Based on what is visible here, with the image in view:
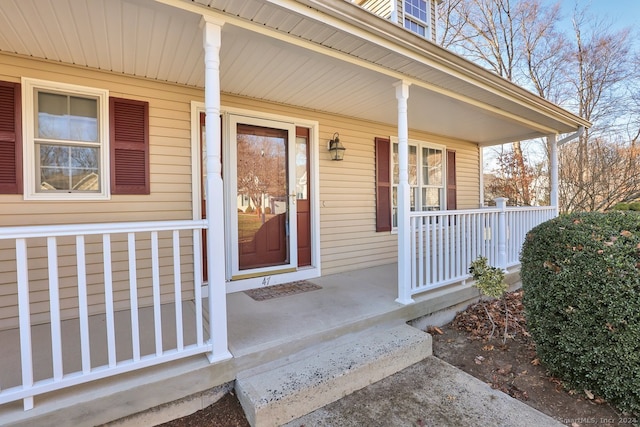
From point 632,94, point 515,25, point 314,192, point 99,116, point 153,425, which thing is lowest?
point 153,425

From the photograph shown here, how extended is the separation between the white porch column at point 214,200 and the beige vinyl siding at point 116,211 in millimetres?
1433

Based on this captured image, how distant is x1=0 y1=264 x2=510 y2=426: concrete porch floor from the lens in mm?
1666

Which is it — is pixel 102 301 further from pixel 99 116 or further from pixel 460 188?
pixel 460 188

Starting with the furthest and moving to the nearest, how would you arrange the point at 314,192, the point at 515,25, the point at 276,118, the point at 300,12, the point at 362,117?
the point at 515,25 < the point at 362,117 < the point at 314,192 < the point at 276,118 < the point at 300,12

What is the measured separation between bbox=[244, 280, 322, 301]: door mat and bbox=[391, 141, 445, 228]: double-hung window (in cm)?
218

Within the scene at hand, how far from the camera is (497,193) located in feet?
33.7

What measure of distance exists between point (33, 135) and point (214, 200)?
1928 millimetres

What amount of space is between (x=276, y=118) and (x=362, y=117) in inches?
54.2

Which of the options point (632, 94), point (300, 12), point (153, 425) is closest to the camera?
point (153, 425)

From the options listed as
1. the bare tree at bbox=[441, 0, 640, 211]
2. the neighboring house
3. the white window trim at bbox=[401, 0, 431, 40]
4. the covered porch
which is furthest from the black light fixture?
the bare tree at bbox=[441, 0, 640, 211]

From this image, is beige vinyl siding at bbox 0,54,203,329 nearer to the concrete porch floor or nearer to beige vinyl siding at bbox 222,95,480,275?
the concrete porch floor

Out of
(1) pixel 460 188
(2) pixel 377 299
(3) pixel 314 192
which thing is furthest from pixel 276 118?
(1) pixel 460 188

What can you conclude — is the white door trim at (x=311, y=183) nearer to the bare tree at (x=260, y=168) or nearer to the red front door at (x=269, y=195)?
the red front door at (x=269, y=195)

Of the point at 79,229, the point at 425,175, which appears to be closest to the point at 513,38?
the point at 425,175
